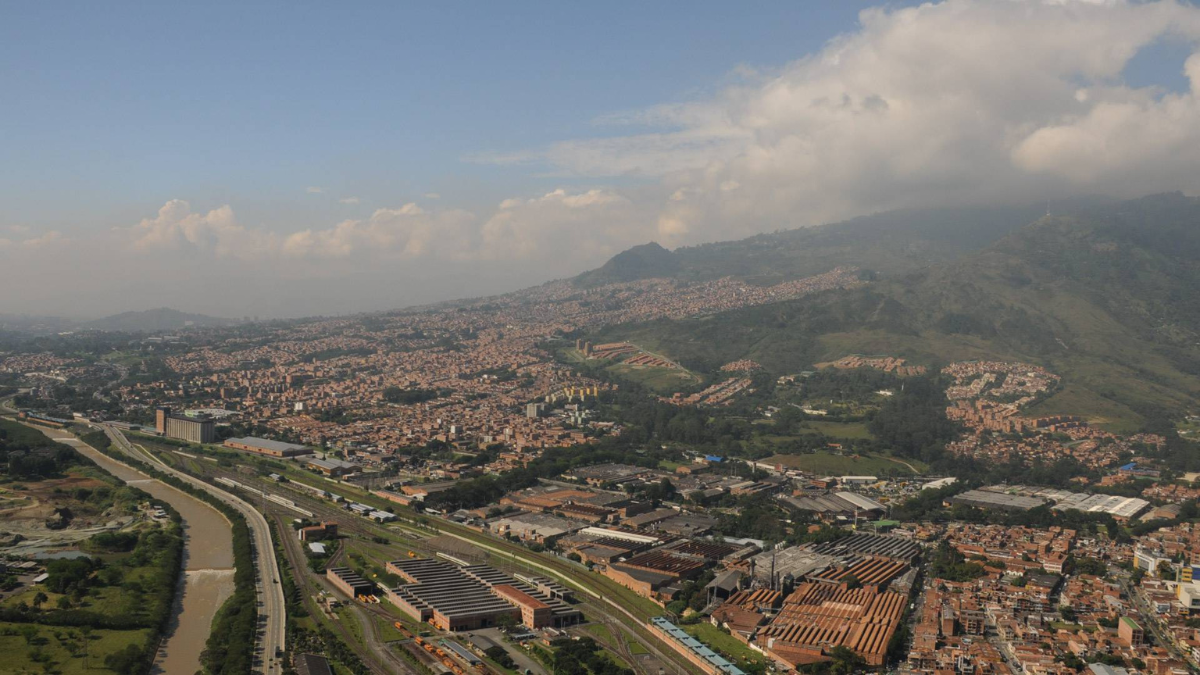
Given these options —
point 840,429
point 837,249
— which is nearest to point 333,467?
point 840,429

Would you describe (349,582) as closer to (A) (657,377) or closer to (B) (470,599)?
(B) (470,599)

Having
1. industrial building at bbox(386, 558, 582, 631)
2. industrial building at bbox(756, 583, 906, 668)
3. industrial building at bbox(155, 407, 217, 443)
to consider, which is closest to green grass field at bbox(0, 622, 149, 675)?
industrial building at bbox(386, 558, 582, 631)

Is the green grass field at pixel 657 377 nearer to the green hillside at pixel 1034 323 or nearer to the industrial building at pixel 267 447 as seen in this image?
Answer: the green hillside at pixel 1034 323

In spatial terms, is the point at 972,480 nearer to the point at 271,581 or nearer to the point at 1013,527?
the point at 1013,527

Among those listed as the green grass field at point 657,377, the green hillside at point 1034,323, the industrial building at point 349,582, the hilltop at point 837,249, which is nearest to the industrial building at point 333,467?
the industrial building at point 349,582

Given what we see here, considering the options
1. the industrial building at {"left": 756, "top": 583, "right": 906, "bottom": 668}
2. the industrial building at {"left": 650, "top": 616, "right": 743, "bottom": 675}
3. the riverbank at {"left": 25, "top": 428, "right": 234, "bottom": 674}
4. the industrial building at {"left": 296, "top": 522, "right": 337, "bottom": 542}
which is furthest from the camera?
the industrial building at {"left": 296, "top": 522, "right": 337, "bottom": 542}

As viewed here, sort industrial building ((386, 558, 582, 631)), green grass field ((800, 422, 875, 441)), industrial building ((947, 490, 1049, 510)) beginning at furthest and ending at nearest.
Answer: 1. green grass field ((800, 422, 875, 441))
2. industrial building ((947, 490, 1049, 510))
3. industrial building ((386, 558, 582, 631))

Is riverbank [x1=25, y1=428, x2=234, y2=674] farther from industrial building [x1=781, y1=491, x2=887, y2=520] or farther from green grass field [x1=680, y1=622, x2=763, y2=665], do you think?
industrial building [x1=781, y1=491, x2=887, y2=520]
